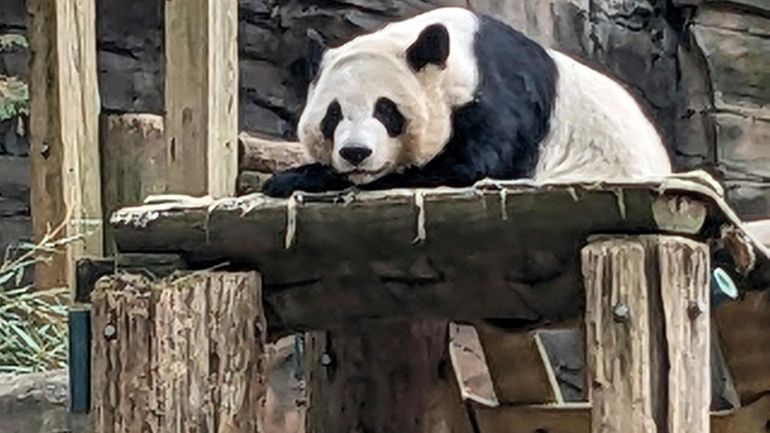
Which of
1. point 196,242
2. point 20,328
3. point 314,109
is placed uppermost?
point 314,109

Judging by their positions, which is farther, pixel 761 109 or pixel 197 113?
pixel 761 109

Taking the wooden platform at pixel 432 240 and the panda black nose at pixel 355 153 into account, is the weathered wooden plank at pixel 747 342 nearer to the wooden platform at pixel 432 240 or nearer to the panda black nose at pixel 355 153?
the wooden platform at pixel 432 240

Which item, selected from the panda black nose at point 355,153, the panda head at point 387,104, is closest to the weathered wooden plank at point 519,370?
the panda head at point 387,104

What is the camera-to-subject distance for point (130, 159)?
465 cm

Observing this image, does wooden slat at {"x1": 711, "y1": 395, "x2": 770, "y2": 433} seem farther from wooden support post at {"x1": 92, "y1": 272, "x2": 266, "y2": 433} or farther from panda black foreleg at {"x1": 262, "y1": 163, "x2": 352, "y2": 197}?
wooden support post at {"x1": 92, "y1": 272, "x2": 266, "y2": 433}

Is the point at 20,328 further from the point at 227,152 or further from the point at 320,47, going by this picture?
the point at 320,47

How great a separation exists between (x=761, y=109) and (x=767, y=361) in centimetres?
458

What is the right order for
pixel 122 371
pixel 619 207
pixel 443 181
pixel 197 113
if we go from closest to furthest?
1. pixel 619 207
2. pixel 122 371
3. pixel 443 181
4. pixel 197 113

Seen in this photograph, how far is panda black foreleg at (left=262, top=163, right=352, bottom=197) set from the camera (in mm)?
3076

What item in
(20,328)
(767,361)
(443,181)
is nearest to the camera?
(443,181)

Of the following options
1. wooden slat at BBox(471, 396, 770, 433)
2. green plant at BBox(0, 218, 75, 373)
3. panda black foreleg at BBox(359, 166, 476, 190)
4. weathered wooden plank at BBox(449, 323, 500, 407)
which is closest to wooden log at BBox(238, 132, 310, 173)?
green plant at BBox(0, 218, 75, 373)

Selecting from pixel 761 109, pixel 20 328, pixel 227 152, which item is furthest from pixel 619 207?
pixel 761 109

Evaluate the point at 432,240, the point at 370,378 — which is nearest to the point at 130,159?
the point at 370,378

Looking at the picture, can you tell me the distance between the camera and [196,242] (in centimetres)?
290
